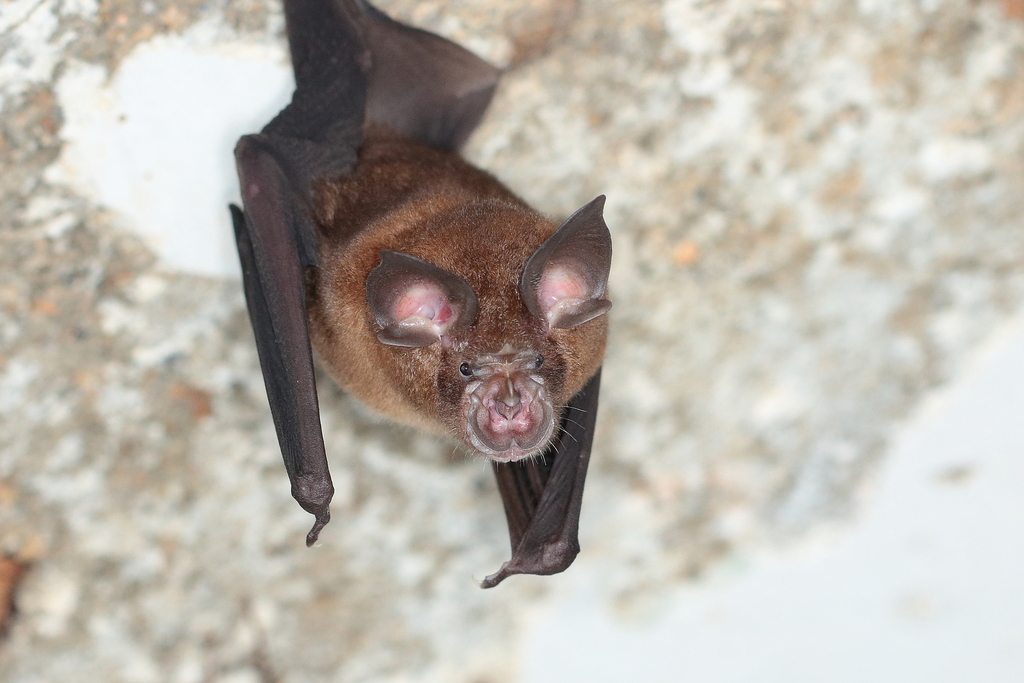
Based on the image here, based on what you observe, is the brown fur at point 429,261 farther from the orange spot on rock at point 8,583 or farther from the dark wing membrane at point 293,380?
the orange spot on rock at point 8,583

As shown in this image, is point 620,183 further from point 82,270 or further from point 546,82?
point 82,270

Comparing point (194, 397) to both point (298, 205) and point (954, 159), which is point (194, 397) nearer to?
point (298, 205)

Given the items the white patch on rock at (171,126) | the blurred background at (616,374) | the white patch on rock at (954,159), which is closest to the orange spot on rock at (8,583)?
the blurred background at (616,374)

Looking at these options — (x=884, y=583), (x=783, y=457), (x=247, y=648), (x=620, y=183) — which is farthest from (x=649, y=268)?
(x=247, y=648)

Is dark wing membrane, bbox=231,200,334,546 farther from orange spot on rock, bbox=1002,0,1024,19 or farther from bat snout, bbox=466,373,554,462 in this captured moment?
orange spot on rock, bbox=1002,0,1024,19

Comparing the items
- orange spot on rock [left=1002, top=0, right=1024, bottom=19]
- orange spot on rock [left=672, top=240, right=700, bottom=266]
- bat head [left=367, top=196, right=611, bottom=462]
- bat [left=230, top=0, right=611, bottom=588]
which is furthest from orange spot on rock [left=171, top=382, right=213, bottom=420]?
orange spot on rock [left=1002, top=0, right=1024, bottom=19]
